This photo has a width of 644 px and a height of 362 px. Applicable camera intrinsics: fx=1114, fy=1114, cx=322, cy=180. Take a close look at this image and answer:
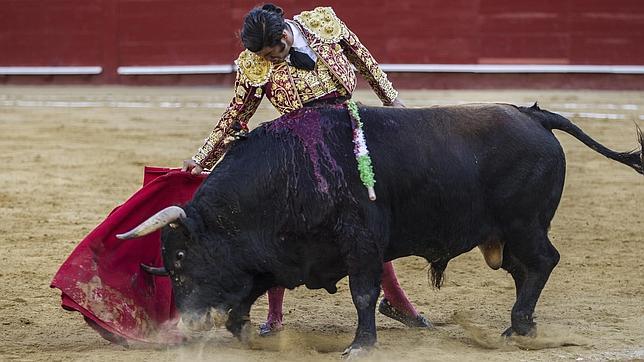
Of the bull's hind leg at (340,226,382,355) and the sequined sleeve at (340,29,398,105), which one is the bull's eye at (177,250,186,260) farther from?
the sequined sleeve at (340,29,398,105)

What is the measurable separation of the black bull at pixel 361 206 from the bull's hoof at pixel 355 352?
0.01 meters

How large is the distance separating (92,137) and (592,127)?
12.5ft

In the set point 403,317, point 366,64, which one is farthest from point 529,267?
point 366,64

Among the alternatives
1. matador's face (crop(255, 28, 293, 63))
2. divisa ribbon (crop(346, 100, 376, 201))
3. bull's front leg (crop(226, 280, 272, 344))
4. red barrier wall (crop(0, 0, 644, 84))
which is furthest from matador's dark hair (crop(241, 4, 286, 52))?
red barrier wall (crop(0, 0, 644, 84))

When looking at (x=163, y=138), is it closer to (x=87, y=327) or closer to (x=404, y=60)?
(x=404, y=60)

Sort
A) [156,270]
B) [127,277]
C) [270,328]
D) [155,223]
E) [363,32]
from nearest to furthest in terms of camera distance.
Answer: [155,223] < [156,270] < [127,277] < [270,328] < [363,32]

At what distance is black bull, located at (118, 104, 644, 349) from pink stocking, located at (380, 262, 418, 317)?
309 millimetres

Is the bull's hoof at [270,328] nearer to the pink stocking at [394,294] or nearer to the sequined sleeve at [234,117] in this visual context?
the pink stocking at [394,294]

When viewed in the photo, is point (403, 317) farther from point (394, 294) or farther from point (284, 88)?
point (284, 88)

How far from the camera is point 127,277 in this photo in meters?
3.60

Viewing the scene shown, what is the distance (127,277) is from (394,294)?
0.90m

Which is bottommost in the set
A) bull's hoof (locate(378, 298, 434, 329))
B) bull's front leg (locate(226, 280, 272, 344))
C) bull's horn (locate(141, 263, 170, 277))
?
bull's hoof (locate(378, 298, 434, 329))

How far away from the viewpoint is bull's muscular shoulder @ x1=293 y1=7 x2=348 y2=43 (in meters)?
3.48

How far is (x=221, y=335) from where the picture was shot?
12.1 feet
